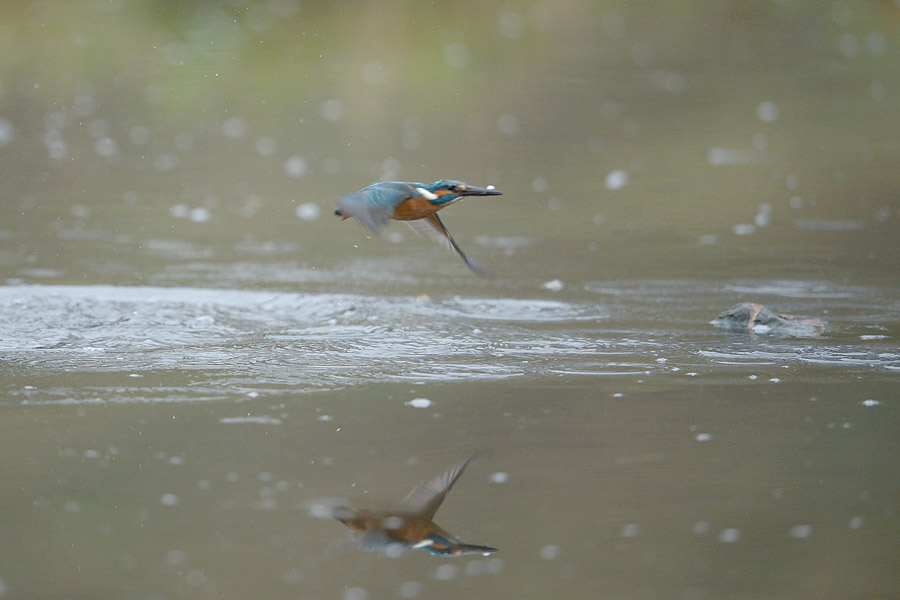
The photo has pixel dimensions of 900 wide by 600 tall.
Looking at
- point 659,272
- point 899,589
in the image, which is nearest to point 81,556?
point 899,589

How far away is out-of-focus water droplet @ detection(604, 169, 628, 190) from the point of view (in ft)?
25.5

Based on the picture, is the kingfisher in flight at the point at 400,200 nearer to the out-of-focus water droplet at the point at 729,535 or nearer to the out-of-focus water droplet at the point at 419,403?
the out-of-focus water droplet at the point at 419,403

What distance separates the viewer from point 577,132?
30.3ft

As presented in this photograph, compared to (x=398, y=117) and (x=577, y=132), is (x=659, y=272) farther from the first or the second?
(x=398, y=117)

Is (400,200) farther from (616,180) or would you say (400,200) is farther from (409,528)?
(616,180)

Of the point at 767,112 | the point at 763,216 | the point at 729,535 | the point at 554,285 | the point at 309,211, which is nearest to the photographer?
the point at 729,535

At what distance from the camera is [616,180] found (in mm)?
7910

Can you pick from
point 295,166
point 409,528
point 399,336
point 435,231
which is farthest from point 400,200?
point 295,166

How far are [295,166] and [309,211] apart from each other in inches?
48.6

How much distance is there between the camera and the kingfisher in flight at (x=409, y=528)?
2820 millimetres

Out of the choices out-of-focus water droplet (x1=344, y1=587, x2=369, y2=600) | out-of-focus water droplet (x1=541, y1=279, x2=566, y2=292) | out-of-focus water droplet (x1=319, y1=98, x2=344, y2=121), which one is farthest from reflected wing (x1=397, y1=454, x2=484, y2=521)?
out-of-focus water droplet (x1=319, y1=98, x2=344, y2=121)

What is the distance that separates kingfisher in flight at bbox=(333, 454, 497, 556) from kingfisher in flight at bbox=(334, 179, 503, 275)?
1.09 metres

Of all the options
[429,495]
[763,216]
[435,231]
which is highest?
[763,216]

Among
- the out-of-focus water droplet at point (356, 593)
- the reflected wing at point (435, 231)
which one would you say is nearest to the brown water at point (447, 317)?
the out-of-focus water droplet at point (356, 593)
